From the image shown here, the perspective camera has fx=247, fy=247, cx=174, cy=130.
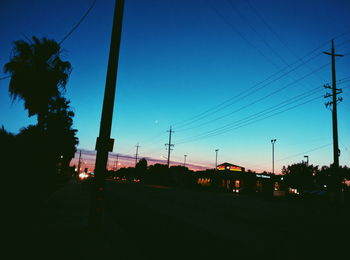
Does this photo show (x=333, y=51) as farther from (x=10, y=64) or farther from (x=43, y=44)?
(x=10, y=64)

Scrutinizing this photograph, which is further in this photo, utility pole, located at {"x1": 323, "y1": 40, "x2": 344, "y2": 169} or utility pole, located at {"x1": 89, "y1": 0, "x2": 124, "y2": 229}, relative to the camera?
utility pole, located at {"x1": 323, "y1": 40, "x2": 344, "y2": 169}

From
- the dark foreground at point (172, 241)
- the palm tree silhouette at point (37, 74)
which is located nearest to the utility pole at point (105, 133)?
the dark foreground at point (172, 241)

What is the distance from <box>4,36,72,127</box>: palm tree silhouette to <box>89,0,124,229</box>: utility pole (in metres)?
12.9

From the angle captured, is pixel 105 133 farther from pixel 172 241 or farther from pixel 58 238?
pixel 172 241

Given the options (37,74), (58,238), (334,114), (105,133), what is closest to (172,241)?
(58,238)

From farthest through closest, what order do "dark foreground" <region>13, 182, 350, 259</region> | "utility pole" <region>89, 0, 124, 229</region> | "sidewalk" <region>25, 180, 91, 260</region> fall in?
1. "utility pole" <region>89, 0, 124, 229</region>
2. "dark foreground" <region>13, 182, 350, 259</region>
3. "sidewalk" <region>25, 180, 91, 260</region>

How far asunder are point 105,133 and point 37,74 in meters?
14.1

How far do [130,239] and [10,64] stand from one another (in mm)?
17344

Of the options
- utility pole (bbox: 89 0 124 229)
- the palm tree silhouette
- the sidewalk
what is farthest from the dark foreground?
the palm tree silhouette

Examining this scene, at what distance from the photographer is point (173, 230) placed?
8680mm

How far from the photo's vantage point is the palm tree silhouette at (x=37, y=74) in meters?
18.4

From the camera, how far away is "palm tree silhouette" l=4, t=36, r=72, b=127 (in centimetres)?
1844

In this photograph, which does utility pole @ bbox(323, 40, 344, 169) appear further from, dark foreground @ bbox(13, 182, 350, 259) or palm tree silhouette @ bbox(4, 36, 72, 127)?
palm tree silhouette @ bbox(4, 36, 72, 127)

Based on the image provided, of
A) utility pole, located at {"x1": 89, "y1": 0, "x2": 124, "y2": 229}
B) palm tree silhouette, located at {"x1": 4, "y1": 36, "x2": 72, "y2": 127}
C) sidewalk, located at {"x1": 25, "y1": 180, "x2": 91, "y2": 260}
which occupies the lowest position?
sidewalk, located at {"x1": 25, "y1": 180, "x2": 91, "y2": 260}
